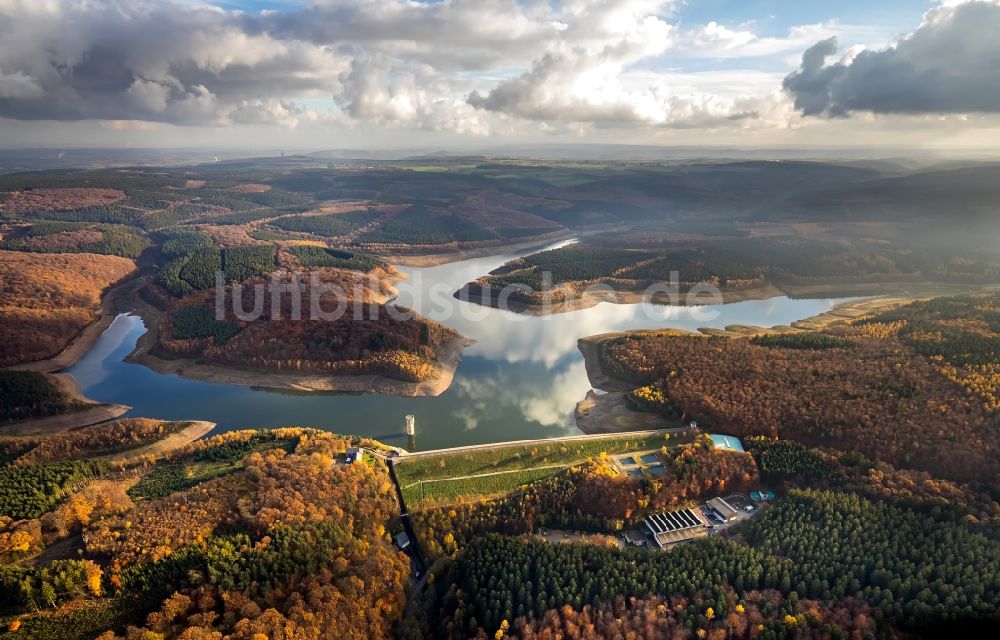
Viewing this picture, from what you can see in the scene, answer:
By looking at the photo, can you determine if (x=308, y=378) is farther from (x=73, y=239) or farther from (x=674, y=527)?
(x=73, y=239)

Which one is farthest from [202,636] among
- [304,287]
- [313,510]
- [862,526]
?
[304,287]

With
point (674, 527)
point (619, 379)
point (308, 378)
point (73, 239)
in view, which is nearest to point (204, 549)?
point (674, 527)

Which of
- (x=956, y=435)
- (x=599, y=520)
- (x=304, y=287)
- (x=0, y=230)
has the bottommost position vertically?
(x=599, y=520)

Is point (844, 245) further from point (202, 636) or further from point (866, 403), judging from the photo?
point (202, 636)

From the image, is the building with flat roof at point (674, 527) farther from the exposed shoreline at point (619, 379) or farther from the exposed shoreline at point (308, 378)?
the exposed shoreline at point (308, 378)

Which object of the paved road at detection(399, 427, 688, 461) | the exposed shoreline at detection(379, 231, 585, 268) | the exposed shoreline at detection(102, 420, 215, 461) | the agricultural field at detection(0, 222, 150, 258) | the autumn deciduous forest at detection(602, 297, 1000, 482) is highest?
the agricultural field at detection(0, 222, 150, 258)

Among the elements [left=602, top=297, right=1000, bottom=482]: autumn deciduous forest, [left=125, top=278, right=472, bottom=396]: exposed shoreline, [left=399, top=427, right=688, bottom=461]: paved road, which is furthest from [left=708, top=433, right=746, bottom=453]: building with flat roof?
[left=125, top=278, right=472, bottom=396]: exposed shoreline

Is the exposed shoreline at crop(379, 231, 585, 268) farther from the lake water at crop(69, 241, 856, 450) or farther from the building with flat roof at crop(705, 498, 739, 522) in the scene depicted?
the building with flat roof at crop(705, 498, 739, 522)
